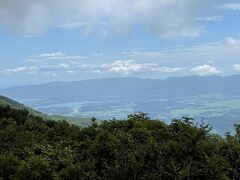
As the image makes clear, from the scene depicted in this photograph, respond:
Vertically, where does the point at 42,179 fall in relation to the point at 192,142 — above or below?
below

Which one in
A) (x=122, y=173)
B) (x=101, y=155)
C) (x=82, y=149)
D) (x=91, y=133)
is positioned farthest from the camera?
(x=91, y=133)

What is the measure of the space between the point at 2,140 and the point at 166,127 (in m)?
31.3

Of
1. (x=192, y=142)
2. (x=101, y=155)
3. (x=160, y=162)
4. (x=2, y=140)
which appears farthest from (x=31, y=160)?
(x=2, y=140)

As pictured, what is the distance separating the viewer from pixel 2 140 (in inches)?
3103

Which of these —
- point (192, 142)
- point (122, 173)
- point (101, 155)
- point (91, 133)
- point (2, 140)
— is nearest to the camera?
point (122, 173)

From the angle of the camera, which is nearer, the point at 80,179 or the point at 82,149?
the point at 80,179

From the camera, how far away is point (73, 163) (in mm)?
56906

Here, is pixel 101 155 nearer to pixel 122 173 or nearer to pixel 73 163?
pixel 73 163

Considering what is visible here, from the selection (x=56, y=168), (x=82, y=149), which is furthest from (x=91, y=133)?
(x=56, y=168)

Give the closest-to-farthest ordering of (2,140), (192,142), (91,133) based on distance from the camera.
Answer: (192,142)
(91,133)
(2,140)

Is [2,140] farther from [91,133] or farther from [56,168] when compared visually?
[56,168]

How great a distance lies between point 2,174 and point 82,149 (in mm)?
12584

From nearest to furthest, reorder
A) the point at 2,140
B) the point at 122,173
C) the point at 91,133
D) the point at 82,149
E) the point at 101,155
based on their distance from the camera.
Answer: the point at 122,173 < the point at 101,155 < the point at 82,149 < the point at 91,133 < the point at 2,140

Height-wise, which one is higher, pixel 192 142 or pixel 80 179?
pixel 192 142
